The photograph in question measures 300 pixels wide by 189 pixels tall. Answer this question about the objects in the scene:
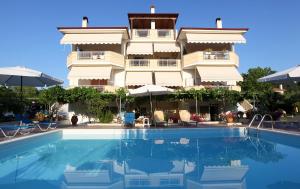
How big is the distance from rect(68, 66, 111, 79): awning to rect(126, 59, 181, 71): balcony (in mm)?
3205

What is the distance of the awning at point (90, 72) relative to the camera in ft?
94.1

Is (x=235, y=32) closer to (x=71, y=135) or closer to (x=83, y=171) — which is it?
(x=71, y=135)

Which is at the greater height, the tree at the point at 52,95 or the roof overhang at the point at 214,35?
the roof overhang at the point at 214,35

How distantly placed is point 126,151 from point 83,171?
13.3 feet

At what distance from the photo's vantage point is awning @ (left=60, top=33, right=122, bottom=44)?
96.0 feet

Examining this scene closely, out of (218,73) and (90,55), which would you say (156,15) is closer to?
(90,55)

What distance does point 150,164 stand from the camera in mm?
9977

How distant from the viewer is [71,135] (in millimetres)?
17922

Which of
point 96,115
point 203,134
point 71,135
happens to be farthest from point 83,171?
point 96,115

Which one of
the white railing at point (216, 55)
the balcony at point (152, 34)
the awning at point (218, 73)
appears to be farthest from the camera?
the balcony at point (152, 34)

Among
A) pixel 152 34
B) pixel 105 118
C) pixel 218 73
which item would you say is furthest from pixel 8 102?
pixel 218 73

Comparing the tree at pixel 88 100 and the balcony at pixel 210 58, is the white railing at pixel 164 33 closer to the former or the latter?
the balcony at pixel 210 58

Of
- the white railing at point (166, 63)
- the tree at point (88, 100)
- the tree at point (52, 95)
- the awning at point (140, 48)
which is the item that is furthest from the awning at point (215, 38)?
the tree at point (52, 95)

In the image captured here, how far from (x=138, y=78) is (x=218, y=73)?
28.6 ft
